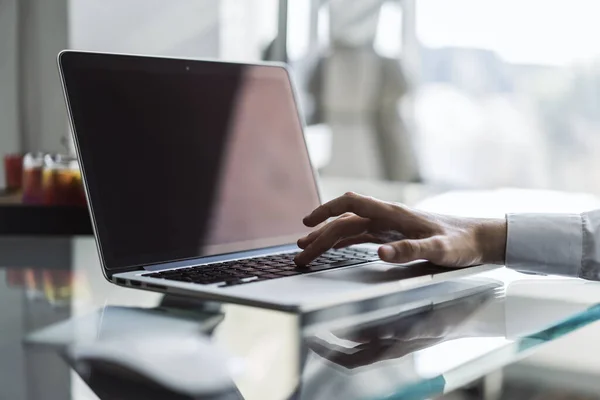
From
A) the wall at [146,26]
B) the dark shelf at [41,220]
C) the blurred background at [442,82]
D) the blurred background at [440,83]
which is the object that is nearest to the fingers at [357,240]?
the dark shelf at [41,220]

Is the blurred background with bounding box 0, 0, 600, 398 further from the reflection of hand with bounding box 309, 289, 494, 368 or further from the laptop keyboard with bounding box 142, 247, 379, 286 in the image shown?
the reflection of hand with bounding box 309, 289, 494, 368

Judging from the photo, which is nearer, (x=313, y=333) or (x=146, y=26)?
(x=313, y=333)

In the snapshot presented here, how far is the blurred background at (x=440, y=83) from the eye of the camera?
10.9ft

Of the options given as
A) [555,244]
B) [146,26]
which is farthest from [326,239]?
[146,26]

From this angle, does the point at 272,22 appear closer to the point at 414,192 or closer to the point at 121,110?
the point at 414,192

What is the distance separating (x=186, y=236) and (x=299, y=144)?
30 cm

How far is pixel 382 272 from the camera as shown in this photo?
92cm

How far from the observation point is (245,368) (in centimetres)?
65

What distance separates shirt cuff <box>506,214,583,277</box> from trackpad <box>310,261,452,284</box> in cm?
12

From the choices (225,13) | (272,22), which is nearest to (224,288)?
(225,13)

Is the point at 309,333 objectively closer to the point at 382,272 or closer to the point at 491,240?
the point at 382,272

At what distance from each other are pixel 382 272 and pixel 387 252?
0.07 metres

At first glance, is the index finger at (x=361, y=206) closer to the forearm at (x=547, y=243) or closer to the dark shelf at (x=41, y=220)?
the forearm at (x=547, y=243)

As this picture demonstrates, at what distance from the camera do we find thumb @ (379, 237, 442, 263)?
2.83 ft
